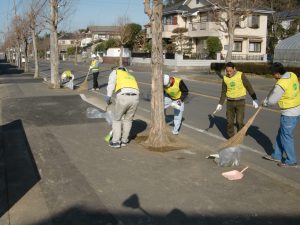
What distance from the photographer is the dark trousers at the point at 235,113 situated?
7754mm

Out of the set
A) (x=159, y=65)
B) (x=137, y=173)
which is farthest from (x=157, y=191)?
(x=159, y=65)

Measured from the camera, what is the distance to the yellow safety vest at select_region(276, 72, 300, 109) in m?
6.26

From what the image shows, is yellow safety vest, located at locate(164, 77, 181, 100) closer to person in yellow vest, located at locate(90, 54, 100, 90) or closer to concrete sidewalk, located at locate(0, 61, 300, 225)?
concrete sidewalk, located at locate(0, 61, 300, 225)

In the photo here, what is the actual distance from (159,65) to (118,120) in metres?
1.31

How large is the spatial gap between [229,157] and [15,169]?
3366 millimetres

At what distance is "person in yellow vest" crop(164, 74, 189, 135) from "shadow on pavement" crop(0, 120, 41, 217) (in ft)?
9.97

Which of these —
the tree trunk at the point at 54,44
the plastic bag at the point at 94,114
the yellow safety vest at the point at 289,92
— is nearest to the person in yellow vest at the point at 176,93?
the yellow safety vest at the point at 289,92

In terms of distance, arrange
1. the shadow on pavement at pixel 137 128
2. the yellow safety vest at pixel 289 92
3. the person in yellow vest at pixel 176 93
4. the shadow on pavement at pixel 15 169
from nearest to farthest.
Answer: the shadow on pavement at pixel 15 169 → the yellow safety vest at pixel 289 92 → the person in yellow vest at pixel 176 93 → the shadow on pavement at pixel 137 128

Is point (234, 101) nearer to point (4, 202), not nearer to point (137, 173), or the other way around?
point (137, 173)

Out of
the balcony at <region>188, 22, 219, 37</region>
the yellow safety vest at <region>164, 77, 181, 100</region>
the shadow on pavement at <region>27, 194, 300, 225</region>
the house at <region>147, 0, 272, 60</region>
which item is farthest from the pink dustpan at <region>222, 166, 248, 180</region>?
the house at <region>147, 0, 272, 60</region>

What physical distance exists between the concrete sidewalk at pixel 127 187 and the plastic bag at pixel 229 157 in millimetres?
137

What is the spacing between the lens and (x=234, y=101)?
25.5 feet

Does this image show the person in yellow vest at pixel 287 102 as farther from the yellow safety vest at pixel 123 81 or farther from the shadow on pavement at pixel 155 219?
the yellow safety vest at pixel 123 81

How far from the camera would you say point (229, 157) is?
632 centimetres
